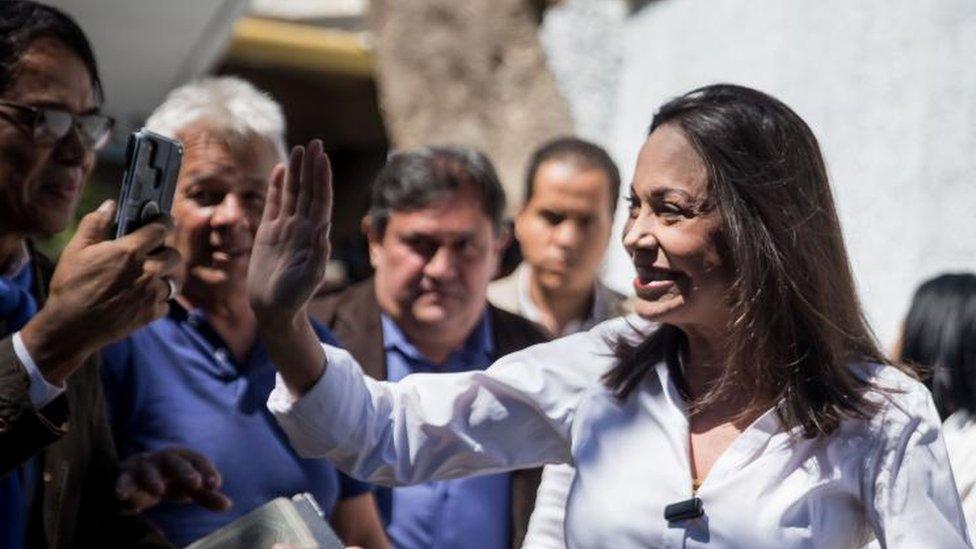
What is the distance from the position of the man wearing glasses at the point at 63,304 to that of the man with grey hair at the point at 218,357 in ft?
0.87

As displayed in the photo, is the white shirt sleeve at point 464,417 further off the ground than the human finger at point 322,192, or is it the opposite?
the human finger at point 322,192

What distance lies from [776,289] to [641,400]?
0.27m

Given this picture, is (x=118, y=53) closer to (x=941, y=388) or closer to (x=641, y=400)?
(x=941, y=388)

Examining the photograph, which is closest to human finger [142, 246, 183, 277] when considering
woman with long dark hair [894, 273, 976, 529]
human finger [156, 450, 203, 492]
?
human finger [156, 450, 203, 492]

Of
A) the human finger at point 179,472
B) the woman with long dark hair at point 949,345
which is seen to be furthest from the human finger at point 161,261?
the woman with long dark hair at point 949,345

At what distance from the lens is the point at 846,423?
7.41 ft

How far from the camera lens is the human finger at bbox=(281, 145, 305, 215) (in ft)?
7.41

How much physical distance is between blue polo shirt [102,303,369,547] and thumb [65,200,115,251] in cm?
69

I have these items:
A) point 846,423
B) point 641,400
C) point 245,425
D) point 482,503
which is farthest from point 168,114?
point 846,423

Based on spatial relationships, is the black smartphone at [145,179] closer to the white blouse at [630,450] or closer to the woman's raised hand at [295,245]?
the woman's raised hand at [295,245]

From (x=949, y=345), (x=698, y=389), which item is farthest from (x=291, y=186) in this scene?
(x=949, y=345)

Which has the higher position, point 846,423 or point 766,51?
point 766,51

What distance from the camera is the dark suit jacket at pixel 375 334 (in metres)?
3.57

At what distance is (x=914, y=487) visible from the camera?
2.16m
